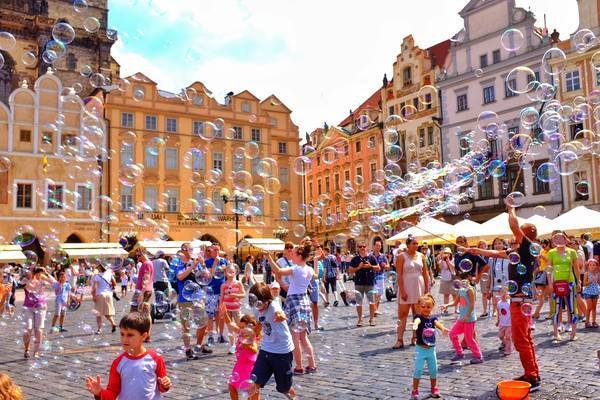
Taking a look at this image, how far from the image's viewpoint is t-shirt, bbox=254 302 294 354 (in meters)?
5.06

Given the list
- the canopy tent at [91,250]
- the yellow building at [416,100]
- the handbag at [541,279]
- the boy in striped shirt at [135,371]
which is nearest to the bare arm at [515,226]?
the boy in striped shirt at [135,371]

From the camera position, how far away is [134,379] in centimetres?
352

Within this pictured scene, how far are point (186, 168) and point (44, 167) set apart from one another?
737 cm

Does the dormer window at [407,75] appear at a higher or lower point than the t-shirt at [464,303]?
higher

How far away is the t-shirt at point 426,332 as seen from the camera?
565 centimetres

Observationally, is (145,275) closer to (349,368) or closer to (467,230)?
(349,368)

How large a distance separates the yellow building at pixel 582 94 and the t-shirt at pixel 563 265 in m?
22.3

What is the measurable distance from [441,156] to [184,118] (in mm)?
16398

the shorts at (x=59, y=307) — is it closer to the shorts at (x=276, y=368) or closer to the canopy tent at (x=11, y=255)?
the shorts at (x=276, y=368)

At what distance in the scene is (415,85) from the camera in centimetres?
3997

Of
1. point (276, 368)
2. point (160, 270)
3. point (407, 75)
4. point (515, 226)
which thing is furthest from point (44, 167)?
point (515, 226)

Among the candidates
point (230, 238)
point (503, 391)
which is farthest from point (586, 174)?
point (503, 391)

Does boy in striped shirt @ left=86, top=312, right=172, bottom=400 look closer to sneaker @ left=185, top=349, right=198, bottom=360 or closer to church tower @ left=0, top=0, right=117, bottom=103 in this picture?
sneaker @ left=185, top=349, right=198, bottom=360

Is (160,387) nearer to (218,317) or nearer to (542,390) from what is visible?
(542,390)
